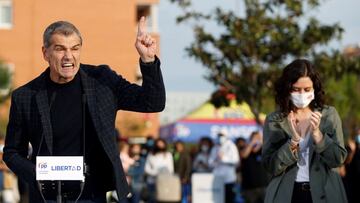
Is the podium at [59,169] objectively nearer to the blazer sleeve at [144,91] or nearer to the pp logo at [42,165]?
the pp logo at [42,165]

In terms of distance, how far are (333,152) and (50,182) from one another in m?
2.34

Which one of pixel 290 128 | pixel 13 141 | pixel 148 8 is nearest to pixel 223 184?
pixel 290 128

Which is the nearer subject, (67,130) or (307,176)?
(67,130)

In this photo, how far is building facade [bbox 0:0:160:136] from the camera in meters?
54.8

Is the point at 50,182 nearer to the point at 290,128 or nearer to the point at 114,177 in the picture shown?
the point at 114,177

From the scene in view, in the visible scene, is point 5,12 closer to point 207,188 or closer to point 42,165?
point 207,188

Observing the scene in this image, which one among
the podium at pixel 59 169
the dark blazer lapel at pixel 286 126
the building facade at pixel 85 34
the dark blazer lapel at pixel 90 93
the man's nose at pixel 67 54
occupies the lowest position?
the podium at pixel 59 169

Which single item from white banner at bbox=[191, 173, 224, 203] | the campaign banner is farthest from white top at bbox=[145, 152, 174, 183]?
the campaign banner

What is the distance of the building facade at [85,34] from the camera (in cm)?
5484

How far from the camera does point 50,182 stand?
19.9 ft

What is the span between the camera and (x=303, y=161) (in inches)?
303

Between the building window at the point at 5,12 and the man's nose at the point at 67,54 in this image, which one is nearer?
the man's nose at the point at 67,54

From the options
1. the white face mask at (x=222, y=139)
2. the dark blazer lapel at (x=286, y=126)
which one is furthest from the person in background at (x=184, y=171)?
the dark blazer lapel at (x=286, y=126)

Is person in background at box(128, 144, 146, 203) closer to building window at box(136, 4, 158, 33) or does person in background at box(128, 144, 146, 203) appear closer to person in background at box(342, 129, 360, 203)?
person in background at box(342, 129, 360, 203)
